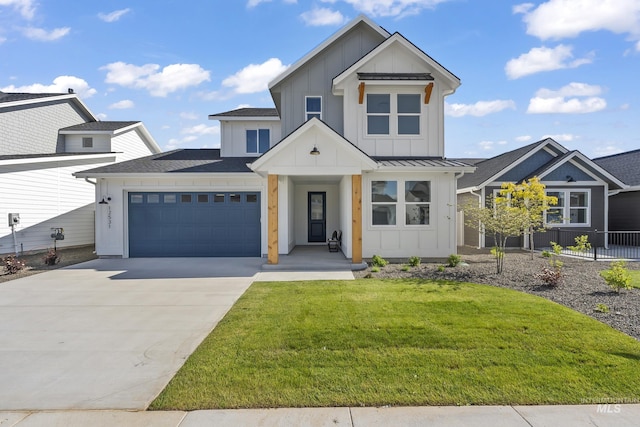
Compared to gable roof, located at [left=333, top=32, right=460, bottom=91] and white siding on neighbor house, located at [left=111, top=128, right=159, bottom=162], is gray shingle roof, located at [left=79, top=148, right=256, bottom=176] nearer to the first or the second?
gable roof, located at [left=333, top=32, right=460, bottom=91]

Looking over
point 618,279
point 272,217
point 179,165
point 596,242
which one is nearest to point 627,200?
point 596,242

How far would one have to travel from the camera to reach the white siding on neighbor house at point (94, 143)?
19578 mm

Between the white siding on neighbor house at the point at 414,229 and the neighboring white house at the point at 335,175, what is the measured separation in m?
0.03

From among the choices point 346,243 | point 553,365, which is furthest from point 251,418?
point 346,243

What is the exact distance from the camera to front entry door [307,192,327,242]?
1554cm

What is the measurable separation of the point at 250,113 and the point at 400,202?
943 centimetres

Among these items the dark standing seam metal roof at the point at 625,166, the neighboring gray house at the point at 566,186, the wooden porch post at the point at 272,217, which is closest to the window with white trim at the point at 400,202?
the wooden porch post at the point at 272,217

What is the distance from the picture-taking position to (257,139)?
1689 cm

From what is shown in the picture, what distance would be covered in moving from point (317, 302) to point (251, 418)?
361 centimetres

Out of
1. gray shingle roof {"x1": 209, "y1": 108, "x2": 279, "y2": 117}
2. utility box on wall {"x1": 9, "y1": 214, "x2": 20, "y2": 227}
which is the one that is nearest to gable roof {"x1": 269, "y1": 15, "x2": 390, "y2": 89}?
gray shingle roof {"x1": 209, "y1": 108, "x2": 279, "y2": 117}

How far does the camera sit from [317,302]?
22.1 ft

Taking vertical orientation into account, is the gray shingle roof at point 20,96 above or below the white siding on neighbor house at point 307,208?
above

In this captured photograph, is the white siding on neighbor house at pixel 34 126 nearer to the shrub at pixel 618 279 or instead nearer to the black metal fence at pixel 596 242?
the shrub at pixel 618 279

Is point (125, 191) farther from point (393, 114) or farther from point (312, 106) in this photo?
point (393, 114)
